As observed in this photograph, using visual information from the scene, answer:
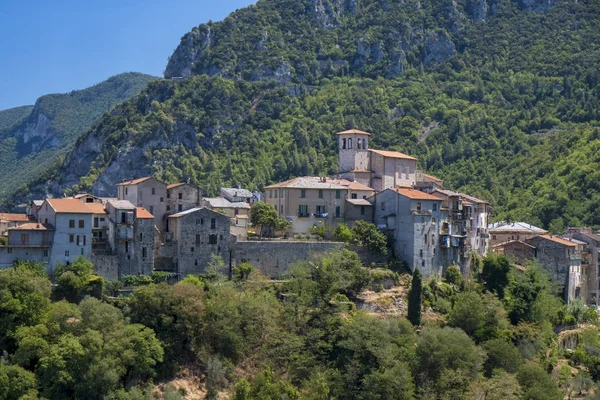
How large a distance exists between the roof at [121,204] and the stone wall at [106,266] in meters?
4.11

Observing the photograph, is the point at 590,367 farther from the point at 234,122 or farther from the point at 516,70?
the point at 516,70

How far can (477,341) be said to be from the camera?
84500 mm

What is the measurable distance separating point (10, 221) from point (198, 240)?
618 inches

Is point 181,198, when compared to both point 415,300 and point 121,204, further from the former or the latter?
point 415,300

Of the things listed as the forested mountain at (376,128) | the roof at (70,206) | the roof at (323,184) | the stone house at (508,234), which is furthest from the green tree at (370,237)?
the forested mountain at (376,128)

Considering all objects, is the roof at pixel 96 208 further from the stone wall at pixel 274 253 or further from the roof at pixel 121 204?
the stone wall at pixel 274 253

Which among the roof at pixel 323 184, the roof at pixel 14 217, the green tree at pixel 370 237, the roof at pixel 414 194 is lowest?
the green tree at pixel 370 237

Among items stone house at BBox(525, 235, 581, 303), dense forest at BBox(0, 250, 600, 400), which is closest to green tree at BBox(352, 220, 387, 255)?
dense forest at BBox(0, 250, 600, 400)

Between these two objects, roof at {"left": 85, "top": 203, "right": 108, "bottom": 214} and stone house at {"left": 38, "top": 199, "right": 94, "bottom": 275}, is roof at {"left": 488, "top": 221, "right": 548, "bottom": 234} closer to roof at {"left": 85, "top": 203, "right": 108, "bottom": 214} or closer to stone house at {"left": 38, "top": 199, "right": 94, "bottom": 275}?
roof at {"left": 85, "top": 203, "right": 108, "bottom": 214}

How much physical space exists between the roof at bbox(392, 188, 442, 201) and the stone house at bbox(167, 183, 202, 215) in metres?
17.4

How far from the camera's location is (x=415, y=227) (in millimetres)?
87875

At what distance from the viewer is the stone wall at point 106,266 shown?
79.4 metres

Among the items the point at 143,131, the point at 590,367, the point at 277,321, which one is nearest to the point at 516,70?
the point at 143,131

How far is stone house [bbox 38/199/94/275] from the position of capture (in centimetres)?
7844
